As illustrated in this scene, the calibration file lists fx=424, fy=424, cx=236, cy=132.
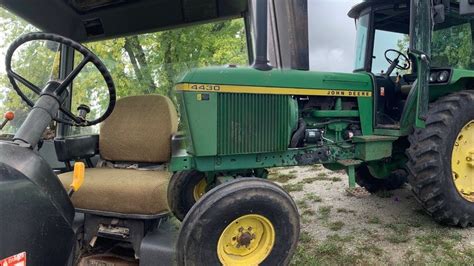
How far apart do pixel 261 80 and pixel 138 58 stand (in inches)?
35.2

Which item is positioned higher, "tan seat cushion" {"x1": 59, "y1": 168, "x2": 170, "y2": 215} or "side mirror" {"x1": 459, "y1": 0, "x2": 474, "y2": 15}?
"side mirror" {"x1": 459, "y1": 0, "x2": 474, "y2": 15}

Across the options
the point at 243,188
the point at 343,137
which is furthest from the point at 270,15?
the point at 343,137

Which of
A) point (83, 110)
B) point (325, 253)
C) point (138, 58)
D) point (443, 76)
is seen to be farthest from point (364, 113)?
point (83, 110)

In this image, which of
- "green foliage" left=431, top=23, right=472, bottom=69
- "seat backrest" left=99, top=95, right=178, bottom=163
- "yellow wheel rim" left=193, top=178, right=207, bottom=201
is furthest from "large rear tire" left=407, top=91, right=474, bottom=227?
"seat backrest" left=99, top=95, right=178, bottom=163

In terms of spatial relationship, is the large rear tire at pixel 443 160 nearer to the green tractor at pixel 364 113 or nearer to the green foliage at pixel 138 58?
the green tractor at pixel 364 113

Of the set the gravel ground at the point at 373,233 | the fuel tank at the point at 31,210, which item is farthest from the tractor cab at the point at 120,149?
the gravel ground at the point at 373,233

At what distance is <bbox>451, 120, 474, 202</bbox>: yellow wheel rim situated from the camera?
322cm

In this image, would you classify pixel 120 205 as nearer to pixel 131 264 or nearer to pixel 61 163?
pixel 131 264

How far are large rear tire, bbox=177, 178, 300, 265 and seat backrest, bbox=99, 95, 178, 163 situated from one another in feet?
2.77

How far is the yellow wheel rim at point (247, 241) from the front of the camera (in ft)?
7.55

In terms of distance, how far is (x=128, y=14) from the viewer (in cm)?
324

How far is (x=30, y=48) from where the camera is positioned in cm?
276

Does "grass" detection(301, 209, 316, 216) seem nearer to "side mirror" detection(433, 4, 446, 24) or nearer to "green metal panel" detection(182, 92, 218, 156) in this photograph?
"green metal panel" detection(182, 92, 218, 156)

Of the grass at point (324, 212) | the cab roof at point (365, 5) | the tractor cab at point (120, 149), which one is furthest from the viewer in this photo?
the grass at point (324, 212)
